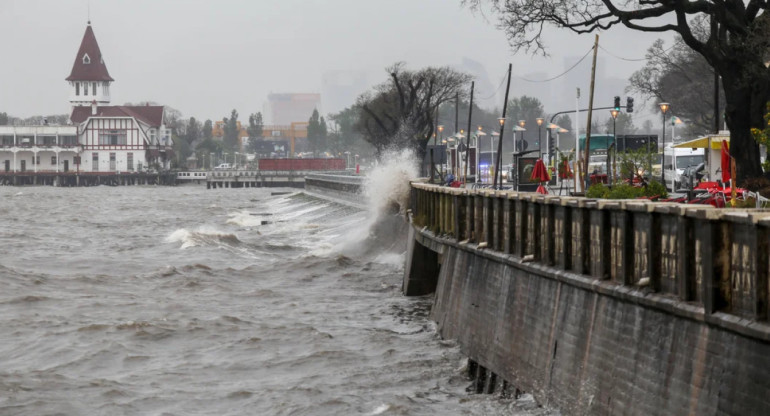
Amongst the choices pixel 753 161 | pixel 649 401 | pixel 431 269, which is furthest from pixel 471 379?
pixel 753 161

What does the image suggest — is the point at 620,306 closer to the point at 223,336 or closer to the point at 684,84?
the point at 223,336

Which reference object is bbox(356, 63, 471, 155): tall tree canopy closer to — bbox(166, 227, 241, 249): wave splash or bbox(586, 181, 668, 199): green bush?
bbox(166, 227, 241, 249): wave splash

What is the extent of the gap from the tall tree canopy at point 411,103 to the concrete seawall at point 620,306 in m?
75.7

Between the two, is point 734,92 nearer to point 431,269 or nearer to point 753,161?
point 753,161

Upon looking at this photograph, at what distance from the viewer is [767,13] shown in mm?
31812

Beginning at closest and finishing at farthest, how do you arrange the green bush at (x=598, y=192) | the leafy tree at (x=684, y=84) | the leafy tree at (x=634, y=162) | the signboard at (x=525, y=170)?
the green bush at (x=598, y=192), the signboard at (x=525, y=170), the leafy tree at (x=634, y=162), the leafy tree at (x=684, y=84)

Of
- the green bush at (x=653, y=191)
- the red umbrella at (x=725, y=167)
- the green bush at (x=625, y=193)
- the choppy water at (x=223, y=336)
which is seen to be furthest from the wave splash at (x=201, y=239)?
the green bush at (x=625, y=193)

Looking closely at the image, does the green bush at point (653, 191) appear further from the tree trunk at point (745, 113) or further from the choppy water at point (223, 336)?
the choppy water at point (223, 336)

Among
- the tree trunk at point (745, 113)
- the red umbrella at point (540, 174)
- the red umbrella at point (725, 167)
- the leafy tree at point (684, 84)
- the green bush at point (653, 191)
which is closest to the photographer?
the green bush at point (653, 191)

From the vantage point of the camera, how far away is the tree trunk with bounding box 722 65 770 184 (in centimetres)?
3303

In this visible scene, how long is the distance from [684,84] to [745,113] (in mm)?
79981

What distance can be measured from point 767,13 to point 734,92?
7.57 feet

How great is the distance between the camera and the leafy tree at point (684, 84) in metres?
101

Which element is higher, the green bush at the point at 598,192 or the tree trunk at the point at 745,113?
the tree trunk at the point at 745,113
